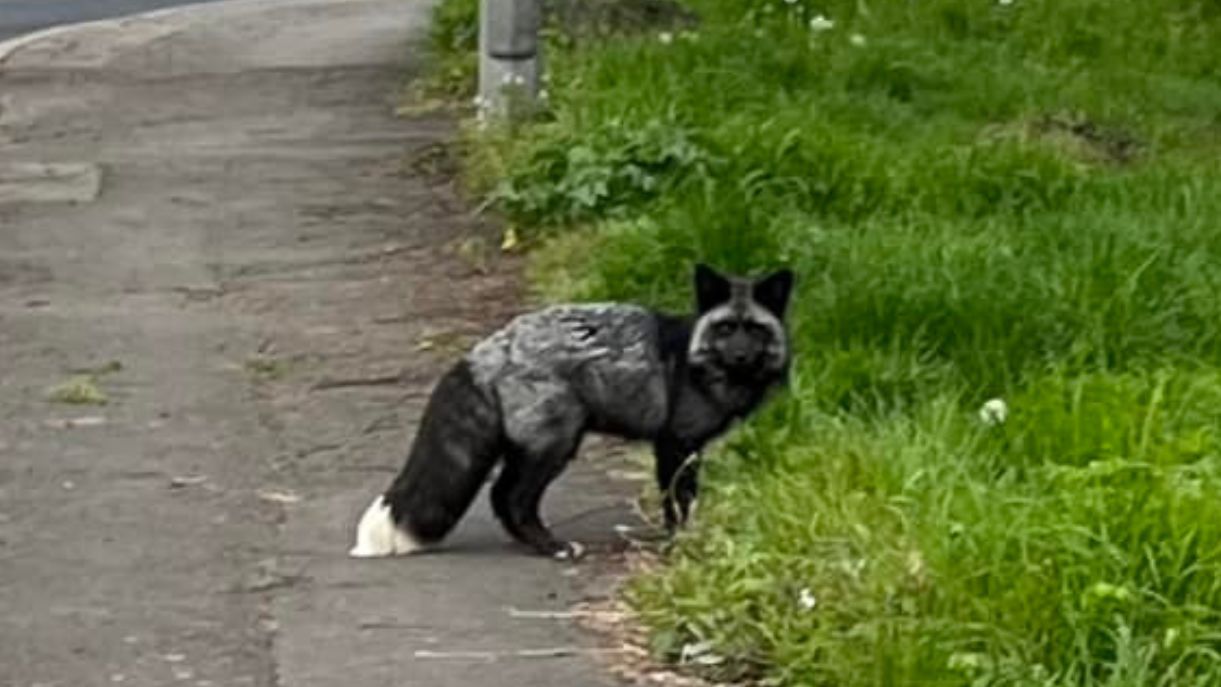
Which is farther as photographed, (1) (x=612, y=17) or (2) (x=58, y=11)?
(2) (x=58, y=11)

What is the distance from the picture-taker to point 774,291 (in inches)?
319

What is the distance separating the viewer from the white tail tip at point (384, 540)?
8086 millimetres

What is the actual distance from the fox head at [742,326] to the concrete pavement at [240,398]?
569 millimetres

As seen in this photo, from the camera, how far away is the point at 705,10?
1747 centimetres

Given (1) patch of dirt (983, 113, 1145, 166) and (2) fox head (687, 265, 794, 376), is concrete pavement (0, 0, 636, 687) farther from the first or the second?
(1) patch of dirt (983, 113, 1145, 166)

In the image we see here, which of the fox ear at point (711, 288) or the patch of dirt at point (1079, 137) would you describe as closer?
the fox ear at point (711, 288)

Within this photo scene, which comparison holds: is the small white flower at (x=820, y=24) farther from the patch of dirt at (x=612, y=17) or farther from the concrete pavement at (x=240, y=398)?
the concrete pavement at (x=240, y=398)

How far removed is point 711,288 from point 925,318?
1.54 m

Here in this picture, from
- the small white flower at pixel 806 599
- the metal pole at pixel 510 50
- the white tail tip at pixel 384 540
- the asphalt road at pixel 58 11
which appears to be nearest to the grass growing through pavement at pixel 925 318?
the small white flower at pixel 806 599

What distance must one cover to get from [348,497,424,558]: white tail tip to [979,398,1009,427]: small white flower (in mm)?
1387

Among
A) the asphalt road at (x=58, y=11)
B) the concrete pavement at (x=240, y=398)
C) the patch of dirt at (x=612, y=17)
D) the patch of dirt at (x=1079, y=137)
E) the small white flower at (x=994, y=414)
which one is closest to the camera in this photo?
the concrete pavement at (x=240, y=398)

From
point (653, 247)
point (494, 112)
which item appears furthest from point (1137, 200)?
point (494, 112)

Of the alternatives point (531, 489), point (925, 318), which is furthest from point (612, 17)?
point (531, 489)

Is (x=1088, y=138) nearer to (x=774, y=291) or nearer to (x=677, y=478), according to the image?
(x=774, y=291)
